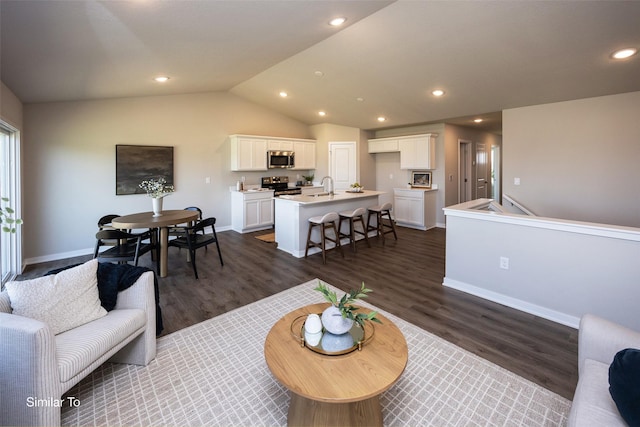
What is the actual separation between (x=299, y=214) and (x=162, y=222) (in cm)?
193

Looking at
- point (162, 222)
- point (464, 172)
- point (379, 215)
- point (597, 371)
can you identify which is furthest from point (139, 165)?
point (464, 172)

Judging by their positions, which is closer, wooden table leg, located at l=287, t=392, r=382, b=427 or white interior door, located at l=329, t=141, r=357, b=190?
wooden table leg, located at l=287, t=392, r=382, b=427

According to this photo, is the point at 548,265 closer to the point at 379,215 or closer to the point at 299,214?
the point at 379,215

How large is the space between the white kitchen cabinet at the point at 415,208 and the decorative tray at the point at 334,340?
210 inches

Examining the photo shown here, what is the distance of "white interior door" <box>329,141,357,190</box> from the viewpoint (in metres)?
7.60

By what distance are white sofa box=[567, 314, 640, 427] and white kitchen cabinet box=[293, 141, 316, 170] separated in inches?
254

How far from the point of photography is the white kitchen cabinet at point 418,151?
6680mm

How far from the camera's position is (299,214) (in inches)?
187

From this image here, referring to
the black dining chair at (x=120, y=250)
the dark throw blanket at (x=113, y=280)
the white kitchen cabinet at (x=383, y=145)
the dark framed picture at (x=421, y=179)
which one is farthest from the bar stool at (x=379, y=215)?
the dark throw blanket at (x=113, y=280)

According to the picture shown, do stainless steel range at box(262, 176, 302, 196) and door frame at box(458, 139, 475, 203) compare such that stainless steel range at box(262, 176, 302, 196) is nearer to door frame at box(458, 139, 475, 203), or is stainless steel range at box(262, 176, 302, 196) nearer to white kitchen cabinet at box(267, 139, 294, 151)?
white kitchen cabinet at box(267, 139, 294, 151)

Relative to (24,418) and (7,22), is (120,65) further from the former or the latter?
(24,418)

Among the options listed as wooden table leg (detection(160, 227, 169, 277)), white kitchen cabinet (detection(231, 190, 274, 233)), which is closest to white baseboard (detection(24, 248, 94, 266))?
wooden table leg (detection(160, 227, 169, 277))

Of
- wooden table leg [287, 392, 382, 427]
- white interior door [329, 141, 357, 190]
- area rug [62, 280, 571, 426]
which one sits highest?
white interior door [329, 141, 357, 190]

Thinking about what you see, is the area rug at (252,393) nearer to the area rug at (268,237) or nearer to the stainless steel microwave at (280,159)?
the area rug at (268,237)
